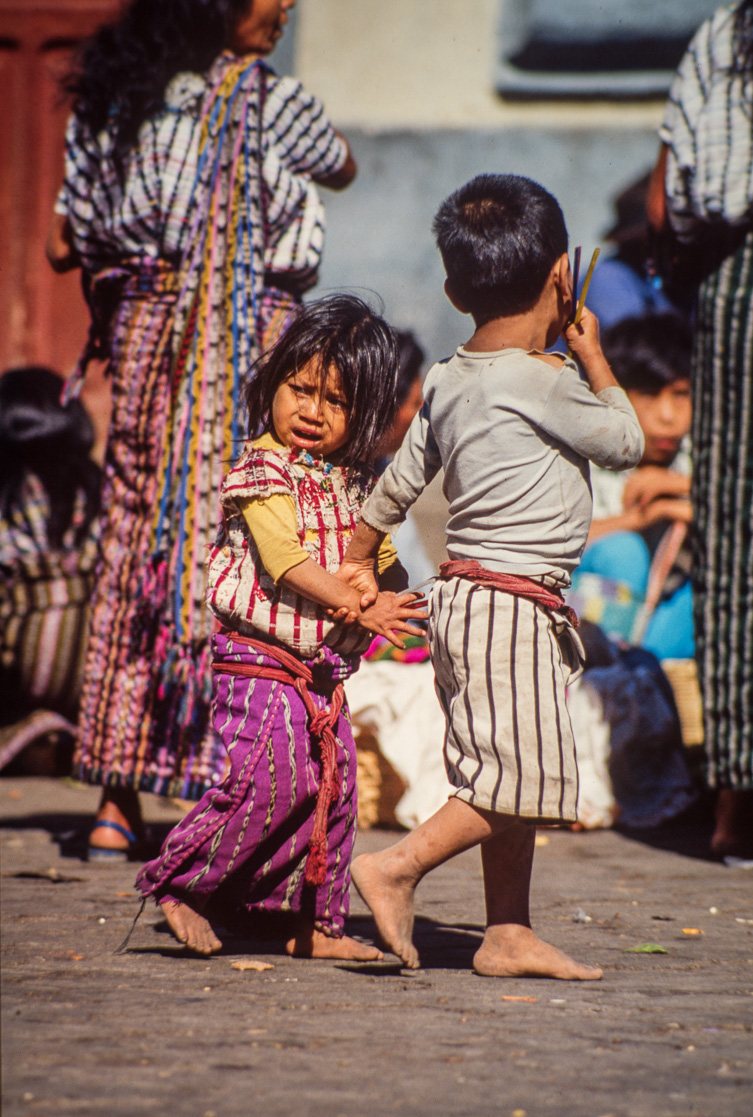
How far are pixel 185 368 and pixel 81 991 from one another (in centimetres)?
173

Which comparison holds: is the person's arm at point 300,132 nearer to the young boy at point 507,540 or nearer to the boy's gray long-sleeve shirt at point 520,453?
the young boy at point 507,540

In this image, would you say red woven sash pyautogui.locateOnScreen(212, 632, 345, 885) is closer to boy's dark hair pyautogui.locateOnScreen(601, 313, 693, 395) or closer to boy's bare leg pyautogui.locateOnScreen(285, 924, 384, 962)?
boy's bare leg pyautogui.locateOnScreen(285, 924, 384, 962)

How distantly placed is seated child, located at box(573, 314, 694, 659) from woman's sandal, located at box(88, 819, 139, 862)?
7.13ft

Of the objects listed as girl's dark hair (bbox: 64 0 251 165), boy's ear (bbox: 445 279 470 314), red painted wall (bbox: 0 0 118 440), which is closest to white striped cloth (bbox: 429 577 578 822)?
boy's ear (bbox: 445 279 470 314)

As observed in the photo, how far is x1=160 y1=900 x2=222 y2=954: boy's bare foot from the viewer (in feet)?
7.52

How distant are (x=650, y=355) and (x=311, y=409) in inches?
121

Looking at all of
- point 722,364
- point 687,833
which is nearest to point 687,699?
point 687,833

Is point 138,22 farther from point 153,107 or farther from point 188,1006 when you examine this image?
point 188,1006

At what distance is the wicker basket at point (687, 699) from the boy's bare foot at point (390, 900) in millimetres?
2490

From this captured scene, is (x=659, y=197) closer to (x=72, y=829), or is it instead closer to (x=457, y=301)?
(x=457, y=301)

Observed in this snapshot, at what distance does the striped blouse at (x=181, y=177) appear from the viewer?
328 centimetres

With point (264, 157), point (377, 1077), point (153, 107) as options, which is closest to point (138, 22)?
point (153, 107)

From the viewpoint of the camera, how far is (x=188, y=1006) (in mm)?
1930

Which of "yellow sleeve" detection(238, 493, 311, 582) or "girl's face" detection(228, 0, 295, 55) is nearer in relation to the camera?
"yellow sleeve" detection(238, 493, 311, 582)
